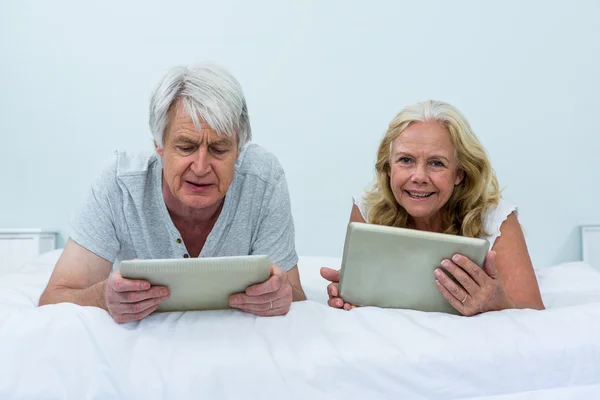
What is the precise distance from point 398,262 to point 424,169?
16.7 inches

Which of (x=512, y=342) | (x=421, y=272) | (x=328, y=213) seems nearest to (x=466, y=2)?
(x=328, y=213)

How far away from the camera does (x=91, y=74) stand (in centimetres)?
279

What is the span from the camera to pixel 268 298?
102cm

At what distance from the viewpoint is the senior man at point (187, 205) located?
113 centimetres

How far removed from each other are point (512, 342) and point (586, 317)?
0.57 ft

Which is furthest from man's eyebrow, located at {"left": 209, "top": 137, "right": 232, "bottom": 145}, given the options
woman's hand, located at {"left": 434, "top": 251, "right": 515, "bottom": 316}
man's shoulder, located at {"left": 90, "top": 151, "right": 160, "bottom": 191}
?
woman's hand, located at {"left": 434, "top": 251, "right": 515, "bottom": 316}

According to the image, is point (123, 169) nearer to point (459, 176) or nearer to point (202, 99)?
point (202, 99)

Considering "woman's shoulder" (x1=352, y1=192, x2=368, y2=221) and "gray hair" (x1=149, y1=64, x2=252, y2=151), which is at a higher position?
"gray hair" (x1=149, y1=64, x2=252, y2=151)

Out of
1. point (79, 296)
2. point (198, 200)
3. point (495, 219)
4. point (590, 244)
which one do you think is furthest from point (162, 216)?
point (590, 244)

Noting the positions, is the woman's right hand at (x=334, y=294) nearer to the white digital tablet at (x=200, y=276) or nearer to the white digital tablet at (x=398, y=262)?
the white digital tablet at (x=398, y=262)

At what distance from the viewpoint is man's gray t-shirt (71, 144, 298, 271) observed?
52.1 inches

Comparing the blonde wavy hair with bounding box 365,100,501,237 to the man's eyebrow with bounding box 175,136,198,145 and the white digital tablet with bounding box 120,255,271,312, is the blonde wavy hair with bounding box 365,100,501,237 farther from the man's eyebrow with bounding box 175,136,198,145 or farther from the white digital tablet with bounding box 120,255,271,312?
the white digital tablet with bounding box 120,255,271,312

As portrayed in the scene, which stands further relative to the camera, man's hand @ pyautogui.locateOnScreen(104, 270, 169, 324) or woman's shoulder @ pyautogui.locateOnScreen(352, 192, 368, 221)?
woman's shoulder @ pyautogui.locateOnScreen(352, 192, 368, 221)

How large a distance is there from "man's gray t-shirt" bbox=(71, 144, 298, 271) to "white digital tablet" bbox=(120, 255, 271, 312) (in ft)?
1.10
